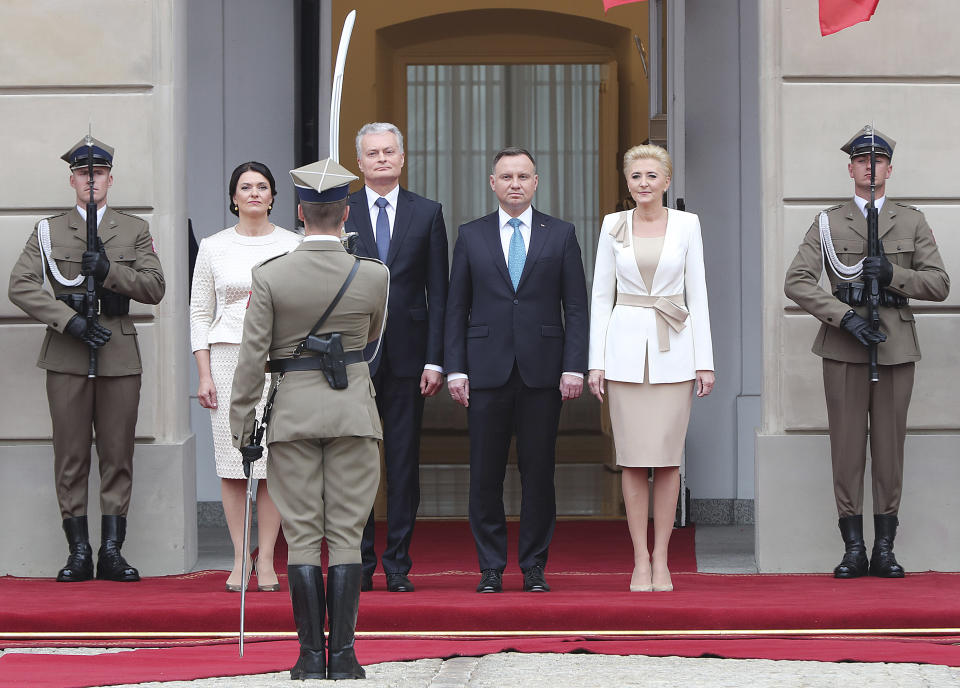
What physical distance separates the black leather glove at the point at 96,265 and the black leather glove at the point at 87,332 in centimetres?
20

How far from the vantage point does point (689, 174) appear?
8836 mm

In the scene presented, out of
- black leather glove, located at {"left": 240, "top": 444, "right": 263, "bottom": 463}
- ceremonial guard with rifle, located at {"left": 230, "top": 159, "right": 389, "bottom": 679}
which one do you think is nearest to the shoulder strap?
ceremonial guard with rifle, located at {"left": 230, "top": 159, "right": 389, "bottom": 679}

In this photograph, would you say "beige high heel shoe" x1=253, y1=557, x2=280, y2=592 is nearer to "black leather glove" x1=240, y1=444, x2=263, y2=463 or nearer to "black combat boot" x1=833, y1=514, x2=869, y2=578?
"black leather glove" x1=240, y1=444, x2=263, y2=463

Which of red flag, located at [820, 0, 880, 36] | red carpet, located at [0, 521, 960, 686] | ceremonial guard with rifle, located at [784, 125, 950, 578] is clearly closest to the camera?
red carpet, located at [0, 521, 960, 686]

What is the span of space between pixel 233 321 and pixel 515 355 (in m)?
1.21

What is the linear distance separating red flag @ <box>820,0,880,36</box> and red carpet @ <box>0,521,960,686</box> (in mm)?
2470

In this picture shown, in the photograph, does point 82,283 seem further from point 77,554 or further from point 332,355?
point 332,355

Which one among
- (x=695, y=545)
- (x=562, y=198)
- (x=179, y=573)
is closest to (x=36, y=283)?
(x=179, y=573)

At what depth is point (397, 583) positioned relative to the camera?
20.3 feet

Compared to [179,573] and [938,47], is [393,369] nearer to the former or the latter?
[179,573]

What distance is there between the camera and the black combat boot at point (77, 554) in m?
6.71

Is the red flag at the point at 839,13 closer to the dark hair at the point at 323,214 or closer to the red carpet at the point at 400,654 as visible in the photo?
the red carpet at the point at 400,654

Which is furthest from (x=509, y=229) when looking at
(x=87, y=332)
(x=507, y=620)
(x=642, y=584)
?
(x=87, y=332)

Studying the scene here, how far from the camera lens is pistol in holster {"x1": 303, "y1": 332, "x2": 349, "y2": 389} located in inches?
184
